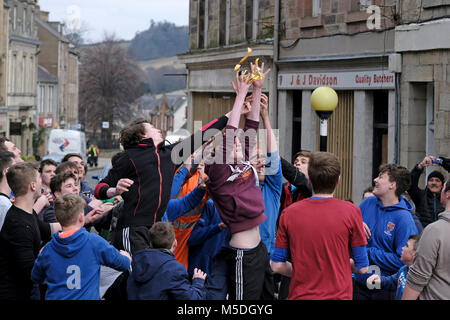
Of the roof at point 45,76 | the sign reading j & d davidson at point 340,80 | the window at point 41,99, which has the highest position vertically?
the roof at point 45,76

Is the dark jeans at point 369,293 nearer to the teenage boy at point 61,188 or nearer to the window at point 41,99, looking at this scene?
the teenage boy at point 61,188

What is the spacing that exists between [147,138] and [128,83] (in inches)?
3449

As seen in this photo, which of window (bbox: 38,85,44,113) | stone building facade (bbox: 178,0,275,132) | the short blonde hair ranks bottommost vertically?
the short blonde hair

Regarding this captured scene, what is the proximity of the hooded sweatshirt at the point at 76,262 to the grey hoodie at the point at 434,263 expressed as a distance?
7.09 feet

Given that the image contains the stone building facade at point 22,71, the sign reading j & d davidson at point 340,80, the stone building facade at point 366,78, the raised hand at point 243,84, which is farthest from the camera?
the stone building facade at point 22,71

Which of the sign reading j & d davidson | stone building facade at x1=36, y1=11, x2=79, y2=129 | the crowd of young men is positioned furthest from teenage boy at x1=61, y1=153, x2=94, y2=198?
stone building facade at x1=36, y1=11, x2=79, y2=129

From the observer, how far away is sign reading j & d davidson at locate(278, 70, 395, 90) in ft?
50.7

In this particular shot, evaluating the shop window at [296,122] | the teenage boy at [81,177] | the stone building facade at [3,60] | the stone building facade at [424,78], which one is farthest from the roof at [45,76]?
the teenage boy at [81,177]

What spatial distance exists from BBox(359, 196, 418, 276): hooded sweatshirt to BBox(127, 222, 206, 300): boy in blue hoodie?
1521mm

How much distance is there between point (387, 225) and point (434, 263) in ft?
5.77

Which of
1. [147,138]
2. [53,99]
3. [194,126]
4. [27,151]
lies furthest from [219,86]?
[53,99]

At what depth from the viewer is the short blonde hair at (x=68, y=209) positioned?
21.3ft

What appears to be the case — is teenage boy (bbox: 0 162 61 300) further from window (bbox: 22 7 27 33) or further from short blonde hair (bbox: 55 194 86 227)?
window (bbox: 22 7 27 33)

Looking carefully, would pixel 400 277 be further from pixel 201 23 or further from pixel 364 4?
pixel 201 23
